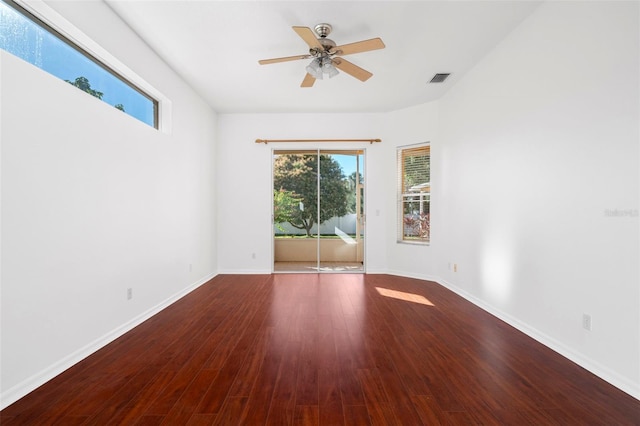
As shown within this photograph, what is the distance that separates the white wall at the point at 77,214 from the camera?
5.83 feet

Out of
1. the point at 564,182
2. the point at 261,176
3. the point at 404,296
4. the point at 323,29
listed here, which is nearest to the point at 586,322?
the point at 564,182

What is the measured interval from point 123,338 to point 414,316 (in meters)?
2.90

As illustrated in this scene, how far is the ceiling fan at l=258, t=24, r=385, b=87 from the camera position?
2.54m

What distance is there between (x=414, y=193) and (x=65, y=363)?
4853 mm

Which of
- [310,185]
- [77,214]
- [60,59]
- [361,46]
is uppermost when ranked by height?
[361,46]

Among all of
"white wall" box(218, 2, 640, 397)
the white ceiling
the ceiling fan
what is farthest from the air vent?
the ceiling fan

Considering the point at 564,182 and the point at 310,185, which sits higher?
the point at 310,185

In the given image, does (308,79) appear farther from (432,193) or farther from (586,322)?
(586,322)

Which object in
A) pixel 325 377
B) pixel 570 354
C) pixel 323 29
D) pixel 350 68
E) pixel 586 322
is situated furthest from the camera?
pixel 350 68

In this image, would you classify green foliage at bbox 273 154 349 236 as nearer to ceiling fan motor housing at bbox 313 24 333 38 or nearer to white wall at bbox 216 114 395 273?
white wall at bbox 216 114 395 273

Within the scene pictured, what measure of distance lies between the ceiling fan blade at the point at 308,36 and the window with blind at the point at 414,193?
2.90 metres

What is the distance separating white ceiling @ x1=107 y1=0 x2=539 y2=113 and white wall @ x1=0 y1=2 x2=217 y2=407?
0.41 m

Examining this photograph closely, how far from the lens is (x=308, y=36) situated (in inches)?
99.0

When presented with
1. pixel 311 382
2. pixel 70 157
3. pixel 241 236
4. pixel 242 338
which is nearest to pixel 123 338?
pixel 242 338
